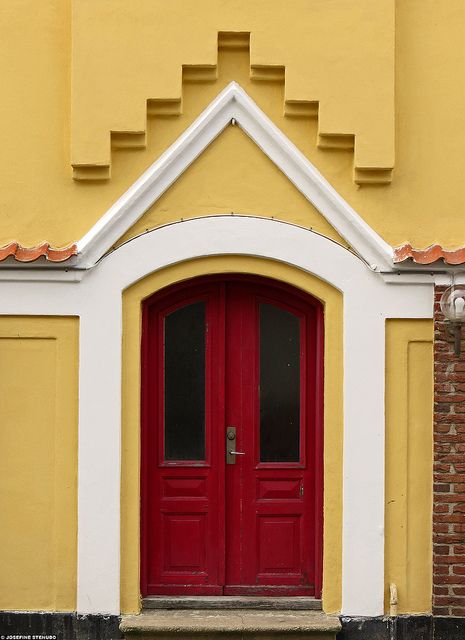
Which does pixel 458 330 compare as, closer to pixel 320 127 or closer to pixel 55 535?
pixel 320 127

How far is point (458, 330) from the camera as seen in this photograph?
7.27 meters

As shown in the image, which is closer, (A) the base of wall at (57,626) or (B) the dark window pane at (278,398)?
(A) the base of wall at (57,626)

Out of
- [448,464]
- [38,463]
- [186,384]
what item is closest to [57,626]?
[38,463]

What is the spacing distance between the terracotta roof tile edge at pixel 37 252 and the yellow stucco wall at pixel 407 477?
248 cm

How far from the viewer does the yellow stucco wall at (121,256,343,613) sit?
755cm

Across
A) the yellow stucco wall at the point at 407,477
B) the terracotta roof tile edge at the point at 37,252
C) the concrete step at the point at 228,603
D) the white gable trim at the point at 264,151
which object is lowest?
the concrete step at the point at 228,603

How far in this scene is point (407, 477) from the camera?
755 centimetres

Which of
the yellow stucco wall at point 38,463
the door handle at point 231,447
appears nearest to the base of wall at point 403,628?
the door handle at point 231,447

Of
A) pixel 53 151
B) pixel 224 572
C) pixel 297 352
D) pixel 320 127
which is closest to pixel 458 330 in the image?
pixel 297 352

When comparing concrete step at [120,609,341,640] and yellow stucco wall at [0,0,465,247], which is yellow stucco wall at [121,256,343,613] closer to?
concrete step at [120,609,341,640]

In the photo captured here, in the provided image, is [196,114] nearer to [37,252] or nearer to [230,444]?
[37,252]

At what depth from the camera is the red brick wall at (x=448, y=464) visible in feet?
24.4

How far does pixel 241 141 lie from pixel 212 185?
0.40 metres

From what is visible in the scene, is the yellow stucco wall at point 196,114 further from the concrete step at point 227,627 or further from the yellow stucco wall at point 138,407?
the concrete step at point 227,627
